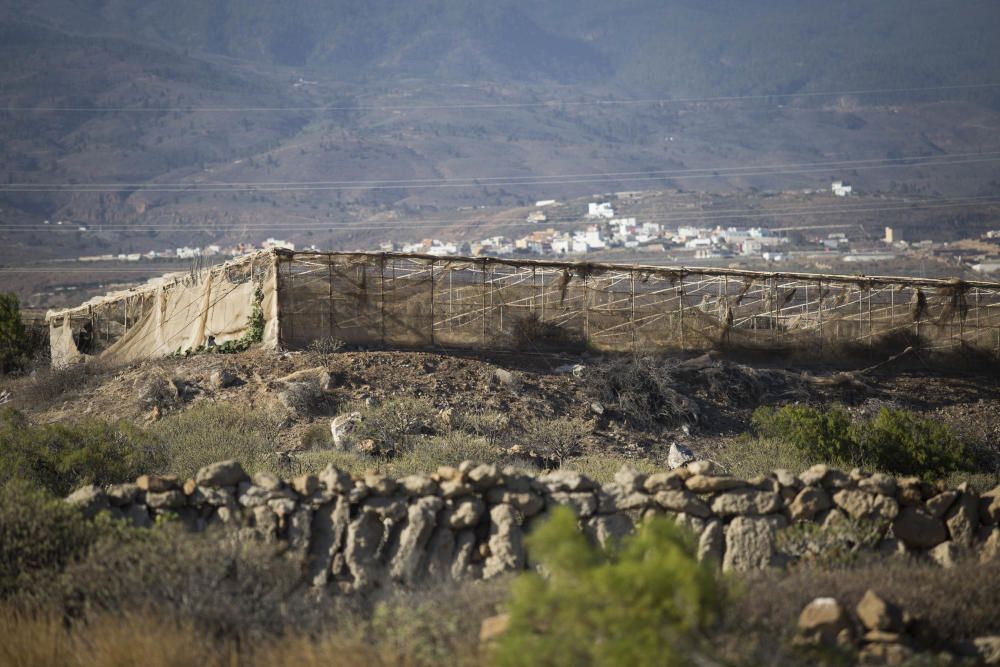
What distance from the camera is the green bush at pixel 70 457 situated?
12.0 meters

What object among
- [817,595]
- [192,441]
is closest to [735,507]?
[817,595]

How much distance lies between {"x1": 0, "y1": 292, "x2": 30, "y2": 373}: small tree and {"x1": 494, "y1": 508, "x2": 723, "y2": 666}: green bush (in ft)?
80.1

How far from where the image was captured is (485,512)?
9203mm

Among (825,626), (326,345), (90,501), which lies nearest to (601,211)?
(326,345)

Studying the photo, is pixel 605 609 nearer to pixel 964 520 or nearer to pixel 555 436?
pixel 964 520

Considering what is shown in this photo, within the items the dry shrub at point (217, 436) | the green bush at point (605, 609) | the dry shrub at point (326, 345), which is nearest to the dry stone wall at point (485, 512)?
the green bush at point (605, 609)

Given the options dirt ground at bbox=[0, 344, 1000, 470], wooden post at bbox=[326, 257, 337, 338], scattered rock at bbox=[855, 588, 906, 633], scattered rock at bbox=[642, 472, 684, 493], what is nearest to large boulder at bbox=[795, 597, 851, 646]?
scattered rock at bbox=[855, 588, 906, 633]

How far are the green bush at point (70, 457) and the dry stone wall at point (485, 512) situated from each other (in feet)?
9.95

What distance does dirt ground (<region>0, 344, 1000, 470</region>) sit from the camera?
55.7ft

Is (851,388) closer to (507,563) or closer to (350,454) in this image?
(350,454)

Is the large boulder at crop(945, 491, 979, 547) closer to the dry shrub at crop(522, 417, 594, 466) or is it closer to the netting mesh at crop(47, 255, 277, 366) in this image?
the dry shrub at crop(522, 417, 594, 466)

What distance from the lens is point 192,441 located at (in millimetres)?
14438

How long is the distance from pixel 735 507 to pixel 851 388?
1186 centimetres

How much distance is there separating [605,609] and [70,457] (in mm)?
7973
